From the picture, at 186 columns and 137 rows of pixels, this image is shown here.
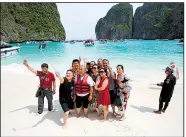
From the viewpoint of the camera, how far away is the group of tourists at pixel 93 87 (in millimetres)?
3963

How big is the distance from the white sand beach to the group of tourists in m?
0.21

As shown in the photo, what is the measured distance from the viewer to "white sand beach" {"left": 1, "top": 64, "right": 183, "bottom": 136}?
395cm

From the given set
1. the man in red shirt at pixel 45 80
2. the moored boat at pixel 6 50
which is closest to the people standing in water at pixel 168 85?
the man in red shirt at pixel 45 80

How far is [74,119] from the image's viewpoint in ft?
14.2

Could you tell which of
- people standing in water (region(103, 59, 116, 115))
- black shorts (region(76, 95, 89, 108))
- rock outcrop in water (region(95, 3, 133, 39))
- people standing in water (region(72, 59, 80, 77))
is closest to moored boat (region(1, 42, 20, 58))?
people standing in water (region(72, 59, 80, 77))

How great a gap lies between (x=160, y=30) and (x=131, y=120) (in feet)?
21.4

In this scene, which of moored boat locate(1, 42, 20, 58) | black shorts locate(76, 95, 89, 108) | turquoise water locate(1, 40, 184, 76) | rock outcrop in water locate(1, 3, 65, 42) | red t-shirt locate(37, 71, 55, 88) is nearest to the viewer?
black shorts locate(76, 95, 89, 108)

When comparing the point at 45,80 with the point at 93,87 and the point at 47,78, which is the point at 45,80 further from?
the point at 93,87

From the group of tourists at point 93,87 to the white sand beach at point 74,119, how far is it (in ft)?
0.70

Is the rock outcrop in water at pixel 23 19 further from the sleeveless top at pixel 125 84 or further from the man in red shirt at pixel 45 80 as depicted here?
the sleeveless top at pixel 125 84

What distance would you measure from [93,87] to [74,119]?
70 cm

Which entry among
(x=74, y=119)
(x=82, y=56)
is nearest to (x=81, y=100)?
(x=74, y=119)

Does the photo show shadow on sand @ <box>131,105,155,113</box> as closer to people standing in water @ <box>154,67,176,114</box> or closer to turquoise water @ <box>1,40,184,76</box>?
people standing in water @ <box>154,67,176,114</box>

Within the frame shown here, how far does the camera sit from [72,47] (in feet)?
25.7
